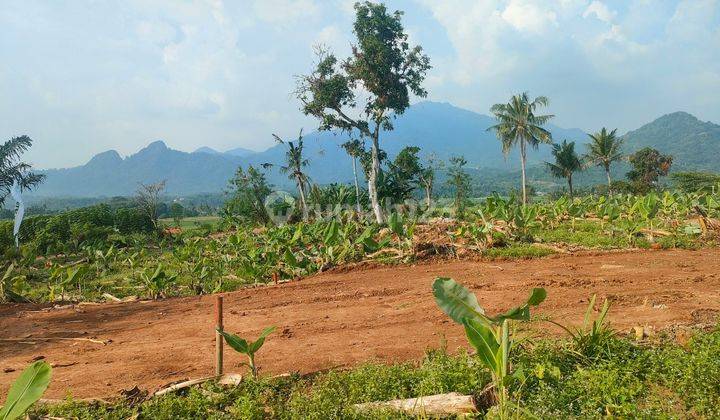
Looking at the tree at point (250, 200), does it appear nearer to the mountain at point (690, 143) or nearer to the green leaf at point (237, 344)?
the green leaf at point (237, 344)

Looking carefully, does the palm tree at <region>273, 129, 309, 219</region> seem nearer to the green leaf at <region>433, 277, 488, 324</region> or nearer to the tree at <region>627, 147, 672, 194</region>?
the green leaf at <region>433, 277, 488, 324</region>

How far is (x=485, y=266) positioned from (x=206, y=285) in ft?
Answer: 19.1

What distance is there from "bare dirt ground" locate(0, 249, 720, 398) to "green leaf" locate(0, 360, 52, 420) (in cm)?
116

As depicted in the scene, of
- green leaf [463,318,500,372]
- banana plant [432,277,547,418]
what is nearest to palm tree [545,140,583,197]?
banana plant [432,277,547,418]

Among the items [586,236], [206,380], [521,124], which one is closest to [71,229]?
[206,380]

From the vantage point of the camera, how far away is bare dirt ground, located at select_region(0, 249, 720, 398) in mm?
4848

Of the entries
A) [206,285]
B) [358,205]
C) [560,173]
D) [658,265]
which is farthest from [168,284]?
[560,173]

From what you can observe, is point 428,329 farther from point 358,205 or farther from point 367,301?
point 358,205

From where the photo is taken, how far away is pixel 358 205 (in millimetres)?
22906

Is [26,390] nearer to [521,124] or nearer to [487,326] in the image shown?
[487,326]

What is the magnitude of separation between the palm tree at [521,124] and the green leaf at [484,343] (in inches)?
1275

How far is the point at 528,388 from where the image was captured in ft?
12.1

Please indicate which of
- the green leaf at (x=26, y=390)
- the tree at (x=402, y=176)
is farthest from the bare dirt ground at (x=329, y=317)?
the tree at (x=402, y=176)

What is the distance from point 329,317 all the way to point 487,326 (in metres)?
3.22
